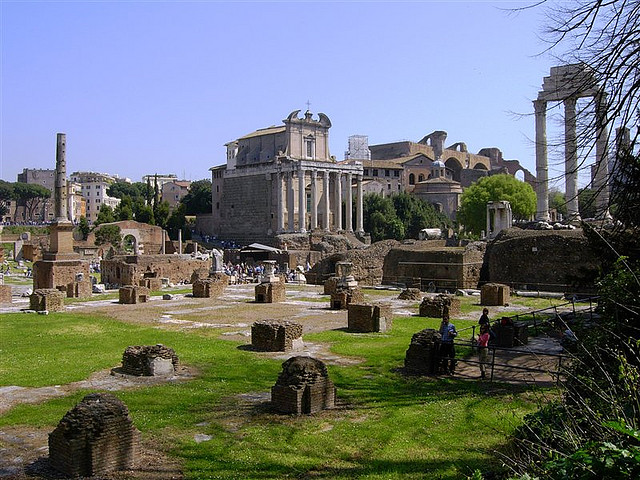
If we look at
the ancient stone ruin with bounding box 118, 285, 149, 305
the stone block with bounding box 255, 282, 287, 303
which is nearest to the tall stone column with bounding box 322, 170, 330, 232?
the stone block with bounding box 255, 282, 287, 303

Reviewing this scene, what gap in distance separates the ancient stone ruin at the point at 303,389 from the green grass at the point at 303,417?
7.0 inches

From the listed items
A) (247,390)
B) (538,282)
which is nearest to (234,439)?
(247,390)

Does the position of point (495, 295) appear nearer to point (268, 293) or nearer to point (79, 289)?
point (268, 293)

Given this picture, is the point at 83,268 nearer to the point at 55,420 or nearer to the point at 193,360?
the point at 193,360

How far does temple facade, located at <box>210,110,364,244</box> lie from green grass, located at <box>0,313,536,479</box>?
46423mm

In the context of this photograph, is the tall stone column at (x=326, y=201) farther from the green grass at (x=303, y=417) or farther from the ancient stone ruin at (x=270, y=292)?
the green grass at (x=303, y=417)

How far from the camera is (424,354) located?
11.2m

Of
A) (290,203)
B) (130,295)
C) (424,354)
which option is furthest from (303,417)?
(290,203)

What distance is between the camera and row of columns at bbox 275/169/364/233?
59.0m

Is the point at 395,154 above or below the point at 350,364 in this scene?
above

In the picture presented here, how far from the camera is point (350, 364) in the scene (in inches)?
473

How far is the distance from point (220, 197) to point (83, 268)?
4161cm

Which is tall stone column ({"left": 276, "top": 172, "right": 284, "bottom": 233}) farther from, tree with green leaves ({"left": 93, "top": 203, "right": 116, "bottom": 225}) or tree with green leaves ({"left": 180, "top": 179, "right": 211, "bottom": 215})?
tree with green leaves ({"left": 93, "top": 203, "right": 116, "bottom": 225})

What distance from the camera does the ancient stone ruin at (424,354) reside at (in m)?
11.2
